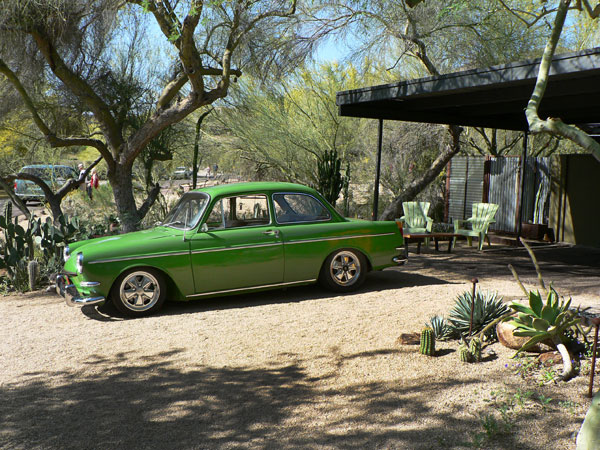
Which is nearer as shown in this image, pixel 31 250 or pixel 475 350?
pixel 475 350

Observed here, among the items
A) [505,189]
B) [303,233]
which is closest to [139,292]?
[303,233]

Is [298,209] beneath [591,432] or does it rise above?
above

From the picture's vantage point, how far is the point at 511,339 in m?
5.25

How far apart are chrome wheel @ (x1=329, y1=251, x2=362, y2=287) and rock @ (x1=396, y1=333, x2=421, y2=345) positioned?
7.30 ft

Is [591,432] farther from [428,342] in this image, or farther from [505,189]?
[505,189]

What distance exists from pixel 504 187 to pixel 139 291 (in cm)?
1079

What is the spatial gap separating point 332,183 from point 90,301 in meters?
7.86

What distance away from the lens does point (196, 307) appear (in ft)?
24.4

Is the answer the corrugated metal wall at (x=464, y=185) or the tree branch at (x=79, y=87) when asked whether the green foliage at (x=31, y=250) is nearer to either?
the tree branch at (x=79, y=87)

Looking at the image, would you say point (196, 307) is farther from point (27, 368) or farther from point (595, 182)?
point (595, 182)

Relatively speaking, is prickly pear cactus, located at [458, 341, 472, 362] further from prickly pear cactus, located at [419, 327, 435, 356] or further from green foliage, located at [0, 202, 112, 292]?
green foliage, located at [0, 202, 112, 292]

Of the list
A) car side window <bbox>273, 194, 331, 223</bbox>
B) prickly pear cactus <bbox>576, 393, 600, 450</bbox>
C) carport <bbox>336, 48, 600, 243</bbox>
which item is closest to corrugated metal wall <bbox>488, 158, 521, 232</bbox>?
carport <bbox>336, 48, 600, 243</bbox>

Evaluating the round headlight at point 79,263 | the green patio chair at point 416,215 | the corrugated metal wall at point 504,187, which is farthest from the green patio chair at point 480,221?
the round headlight at point 79,263

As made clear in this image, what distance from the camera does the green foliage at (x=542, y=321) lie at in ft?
15.7
